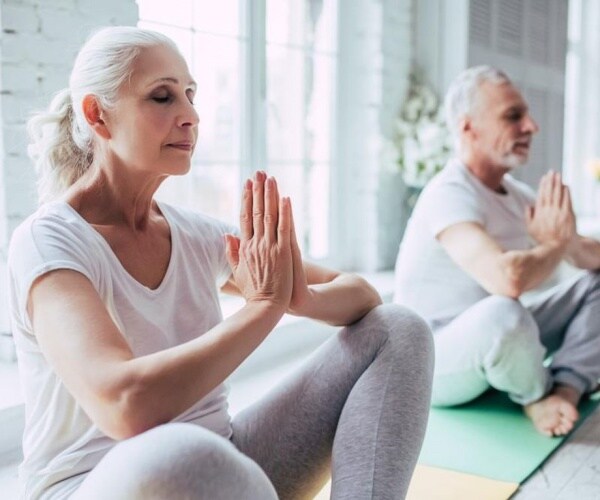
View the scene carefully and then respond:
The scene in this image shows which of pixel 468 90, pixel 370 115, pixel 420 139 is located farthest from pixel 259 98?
pixel 468 90

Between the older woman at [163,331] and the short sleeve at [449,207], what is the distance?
0.99 meters

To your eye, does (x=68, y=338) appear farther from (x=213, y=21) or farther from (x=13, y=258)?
(x=213, y=21)

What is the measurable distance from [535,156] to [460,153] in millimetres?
2952

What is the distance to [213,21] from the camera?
Answer: 364 centimetres

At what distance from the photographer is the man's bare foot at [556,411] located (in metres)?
2.53

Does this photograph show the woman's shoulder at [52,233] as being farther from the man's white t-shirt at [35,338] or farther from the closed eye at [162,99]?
the closed eye at [162,99]

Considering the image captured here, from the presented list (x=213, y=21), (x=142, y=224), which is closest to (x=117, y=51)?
(x=142, y=224)

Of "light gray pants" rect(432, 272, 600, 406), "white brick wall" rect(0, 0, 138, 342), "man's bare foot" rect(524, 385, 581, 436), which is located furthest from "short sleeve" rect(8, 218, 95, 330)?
"man's bare foot" rect(524, 385, 581, 436)

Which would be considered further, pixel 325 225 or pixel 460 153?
pixel 325 225

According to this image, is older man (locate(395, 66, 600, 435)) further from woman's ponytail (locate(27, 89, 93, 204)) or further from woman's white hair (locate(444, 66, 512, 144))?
woman's ponytail (locate(27, 89, 93, 204))

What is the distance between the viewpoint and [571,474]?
2215mm

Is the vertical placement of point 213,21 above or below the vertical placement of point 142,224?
above

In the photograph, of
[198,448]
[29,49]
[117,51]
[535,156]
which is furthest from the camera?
[535,156]

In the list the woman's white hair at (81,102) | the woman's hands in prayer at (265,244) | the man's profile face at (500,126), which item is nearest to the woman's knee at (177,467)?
the woman's hands in prayer at (265,244)
